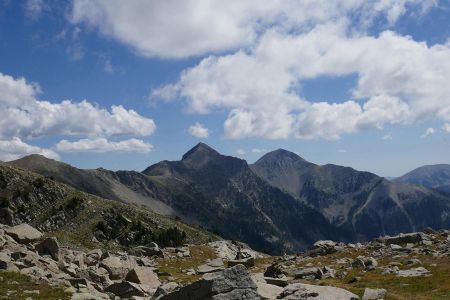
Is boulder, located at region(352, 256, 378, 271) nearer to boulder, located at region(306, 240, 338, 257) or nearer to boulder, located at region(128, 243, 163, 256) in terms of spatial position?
boulder, located at region(306, 240, 338, 257)

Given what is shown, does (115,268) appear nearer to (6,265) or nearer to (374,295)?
(6,265)

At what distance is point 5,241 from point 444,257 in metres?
56.4

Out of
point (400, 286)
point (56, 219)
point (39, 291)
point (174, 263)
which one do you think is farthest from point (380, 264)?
point (56, 219)

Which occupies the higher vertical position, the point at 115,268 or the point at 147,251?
the point at 115,268

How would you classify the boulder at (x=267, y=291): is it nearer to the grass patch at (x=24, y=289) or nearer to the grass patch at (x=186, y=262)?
the grass patch at (x=24, y=289)

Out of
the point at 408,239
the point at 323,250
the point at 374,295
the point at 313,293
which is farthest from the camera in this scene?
the point at 323,250

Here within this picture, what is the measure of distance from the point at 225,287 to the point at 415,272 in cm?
3531

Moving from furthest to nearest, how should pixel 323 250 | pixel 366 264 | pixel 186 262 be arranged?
pixel 323 250
pixel 186 262
pixel 366 264

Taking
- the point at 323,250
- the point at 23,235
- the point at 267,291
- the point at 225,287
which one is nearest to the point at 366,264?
the point at 323,250

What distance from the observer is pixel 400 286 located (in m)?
45.7

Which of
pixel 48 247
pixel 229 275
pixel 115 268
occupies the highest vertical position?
pixel 48 247

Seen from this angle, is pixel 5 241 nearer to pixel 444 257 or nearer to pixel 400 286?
pixel 400 286

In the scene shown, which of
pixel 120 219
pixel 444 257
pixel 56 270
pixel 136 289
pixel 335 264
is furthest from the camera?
pixel 120 219

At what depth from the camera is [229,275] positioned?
1076 inches
